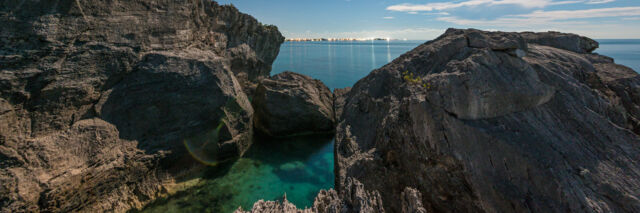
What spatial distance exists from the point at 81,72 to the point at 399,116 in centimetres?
1324

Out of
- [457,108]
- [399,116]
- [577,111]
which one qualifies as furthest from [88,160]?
[577,111]

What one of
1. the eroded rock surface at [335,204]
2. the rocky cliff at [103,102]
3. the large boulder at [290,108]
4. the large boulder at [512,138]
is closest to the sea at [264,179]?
the large boulder at [290,108]

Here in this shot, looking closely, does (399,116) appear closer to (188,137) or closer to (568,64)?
(568,64)

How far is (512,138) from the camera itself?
6488mm

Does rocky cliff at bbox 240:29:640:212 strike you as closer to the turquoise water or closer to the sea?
the sea

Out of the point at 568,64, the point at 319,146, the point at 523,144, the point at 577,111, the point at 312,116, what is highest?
the point at 568,64

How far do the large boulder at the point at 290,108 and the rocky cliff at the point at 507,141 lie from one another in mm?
10284

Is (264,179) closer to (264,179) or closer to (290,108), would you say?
(264,179)

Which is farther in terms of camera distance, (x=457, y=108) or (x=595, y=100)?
(x=595, y=100)

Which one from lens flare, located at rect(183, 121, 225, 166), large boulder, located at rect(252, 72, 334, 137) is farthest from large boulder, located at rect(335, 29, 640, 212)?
large boulder, located at rect(252, 72, 334, 137)

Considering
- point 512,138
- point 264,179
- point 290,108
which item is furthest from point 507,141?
point 290,108

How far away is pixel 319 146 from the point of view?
741 inches

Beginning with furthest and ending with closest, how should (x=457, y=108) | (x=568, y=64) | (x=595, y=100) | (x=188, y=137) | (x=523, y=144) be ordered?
(x=188, y=137), (x=568, y=64), (x=595, y=100), (x=457, y=108), (x=523, y=144)

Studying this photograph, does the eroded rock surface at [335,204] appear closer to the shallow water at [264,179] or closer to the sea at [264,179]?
the sea at [264,179]
